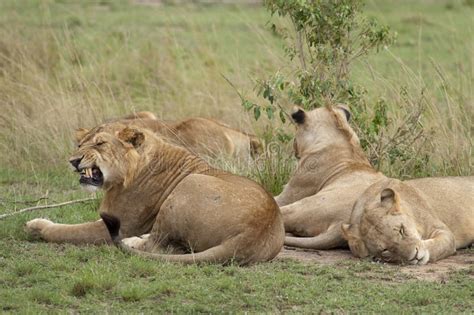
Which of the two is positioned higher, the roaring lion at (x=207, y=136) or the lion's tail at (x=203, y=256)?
the lion's tail at (x=203, y=256)

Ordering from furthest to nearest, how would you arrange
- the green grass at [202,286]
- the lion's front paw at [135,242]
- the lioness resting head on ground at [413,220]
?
1. the lion's front paw at [135,242]
2. the lioness resting head on ground at [413,220]
3. the green grass at [202,286]

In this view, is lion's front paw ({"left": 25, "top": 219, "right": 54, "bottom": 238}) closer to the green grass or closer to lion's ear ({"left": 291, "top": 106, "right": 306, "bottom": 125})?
the green grass

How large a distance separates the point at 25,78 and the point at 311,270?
5243 millimetres

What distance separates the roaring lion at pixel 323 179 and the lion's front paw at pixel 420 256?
0.59 metres

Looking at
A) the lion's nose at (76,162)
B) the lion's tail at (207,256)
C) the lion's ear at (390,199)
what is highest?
the lion's nose at (76,162)

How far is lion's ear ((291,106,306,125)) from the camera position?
25.6 ft

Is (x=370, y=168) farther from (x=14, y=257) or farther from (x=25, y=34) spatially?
(x=25, y=34)

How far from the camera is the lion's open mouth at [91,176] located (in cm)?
659

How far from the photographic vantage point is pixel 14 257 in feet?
21.0

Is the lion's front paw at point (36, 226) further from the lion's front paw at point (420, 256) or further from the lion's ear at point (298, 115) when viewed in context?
the lion's front paw at point (420, 256)

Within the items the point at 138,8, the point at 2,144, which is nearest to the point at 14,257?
the point at 2,144

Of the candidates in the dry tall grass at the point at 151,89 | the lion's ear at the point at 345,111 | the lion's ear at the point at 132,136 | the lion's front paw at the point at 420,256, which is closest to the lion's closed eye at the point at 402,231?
the lion's front paw at the point at 420,256

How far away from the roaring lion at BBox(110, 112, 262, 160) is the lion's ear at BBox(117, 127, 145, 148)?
7.90 feet

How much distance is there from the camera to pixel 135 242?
21.5ft
